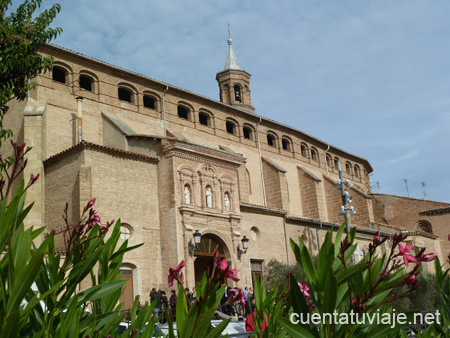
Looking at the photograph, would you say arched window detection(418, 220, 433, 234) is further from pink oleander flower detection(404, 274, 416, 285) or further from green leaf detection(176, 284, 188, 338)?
green leaf detection(176, 284, 188, 338)

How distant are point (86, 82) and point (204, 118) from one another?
8333 millimetres

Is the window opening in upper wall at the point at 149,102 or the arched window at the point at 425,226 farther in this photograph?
the arched window at the point at 425,226

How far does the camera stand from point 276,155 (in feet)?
118

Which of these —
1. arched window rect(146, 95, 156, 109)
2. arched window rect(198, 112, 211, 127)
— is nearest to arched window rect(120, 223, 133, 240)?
arched window rect(146, 95, 156, 109)

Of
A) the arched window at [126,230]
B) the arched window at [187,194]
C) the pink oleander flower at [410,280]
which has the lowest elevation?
the pink oleander flower at [410,280]

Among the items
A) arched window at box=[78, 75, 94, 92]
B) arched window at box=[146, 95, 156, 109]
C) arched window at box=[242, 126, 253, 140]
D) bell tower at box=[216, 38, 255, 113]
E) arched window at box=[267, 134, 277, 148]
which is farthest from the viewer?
bell tower at box=[216, 38, 255, 113]

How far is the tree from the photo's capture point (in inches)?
438

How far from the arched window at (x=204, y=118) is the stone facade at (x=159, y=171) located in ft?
0.25

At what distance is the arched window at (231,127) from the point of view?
1324 inches

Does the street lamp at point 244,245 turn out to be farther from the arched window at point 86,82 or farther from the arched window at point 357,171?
the arched window at point 357,171

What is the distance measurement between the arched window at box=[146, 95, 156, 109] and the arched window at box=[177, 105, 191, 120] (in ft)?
5.85

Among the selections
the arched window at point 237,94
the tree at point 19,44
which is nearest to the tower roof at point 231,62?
the arched window at point 237,94

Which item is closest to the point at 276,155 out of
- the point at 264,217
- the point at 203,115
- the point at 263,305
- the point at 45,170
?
the point at 203,115

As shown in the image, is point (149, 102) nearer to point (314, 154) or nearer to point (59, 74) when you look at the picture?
point (59, 74)
